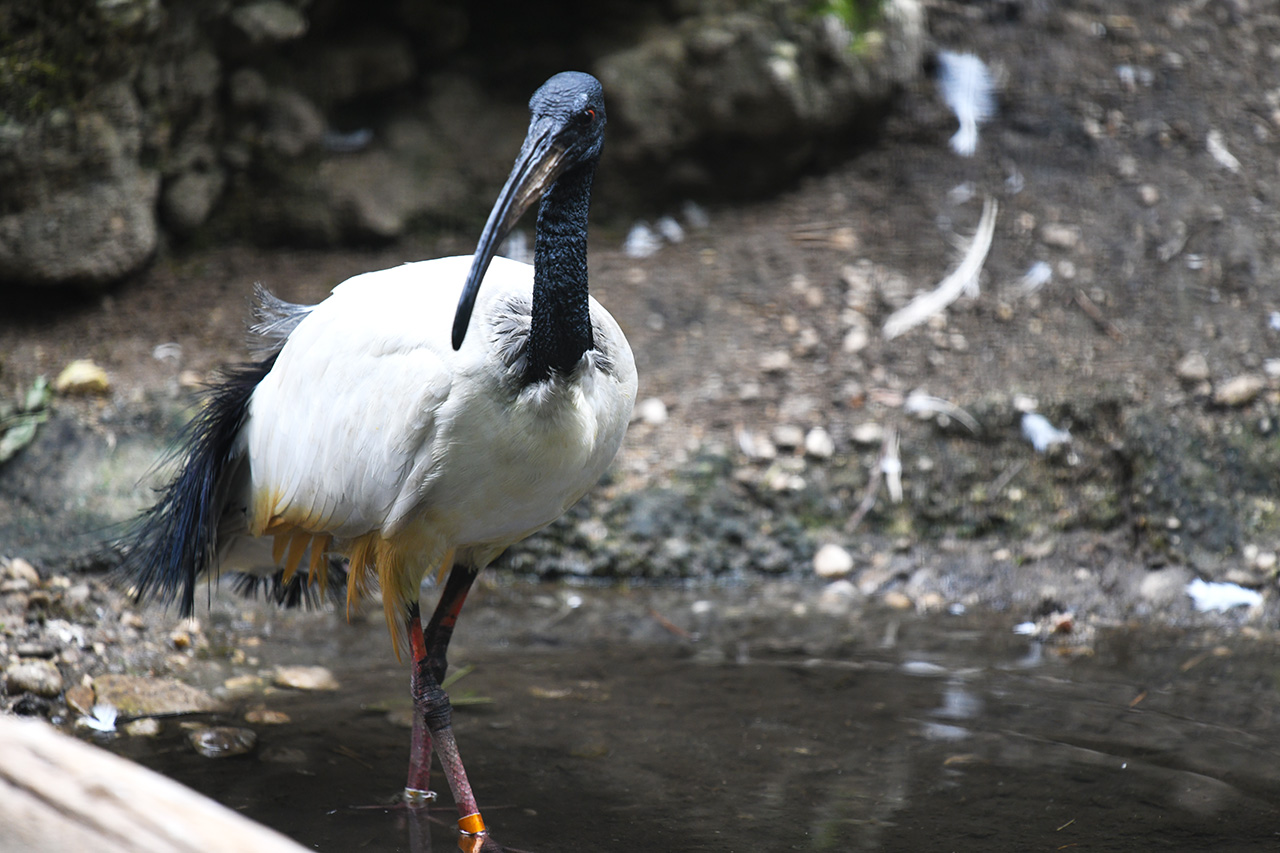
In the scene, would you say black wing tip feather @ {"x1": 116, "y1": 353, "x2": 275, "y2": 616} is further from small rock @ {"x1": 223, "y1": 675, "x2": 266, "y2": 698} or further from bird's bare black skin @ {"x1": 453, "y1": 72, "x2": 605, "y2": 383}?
bird's bare black skin @ {"x1": 453, "y1": 72, "x2": 605, "y2": 383}

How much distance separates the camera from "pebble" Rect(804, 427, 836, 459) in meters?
5.43

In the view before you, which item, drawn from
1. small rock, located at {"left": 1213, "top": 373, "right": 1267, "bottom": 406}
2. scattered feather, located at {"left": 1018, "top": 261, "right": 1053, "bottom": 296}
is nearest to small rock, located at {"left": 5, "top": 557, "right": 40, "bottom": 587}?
scattered feather, located at {"left": 1018, "top": 261, "right": 1053, "bottom": 296}

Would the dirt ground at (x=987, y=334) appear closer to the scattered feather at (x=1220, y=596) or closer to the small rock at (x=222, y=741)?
the scattered feather at (x=1220, y=596)

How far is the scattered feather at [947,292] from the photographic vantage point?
5.98 metres

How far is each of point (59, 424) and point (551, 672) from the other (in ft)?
8.23

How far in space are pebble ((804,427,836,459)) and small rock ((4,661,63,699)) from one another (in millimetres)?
3336

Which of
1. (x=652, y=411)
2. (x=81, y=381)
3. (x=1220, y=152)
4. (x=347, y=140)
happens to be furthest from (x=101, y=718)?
(x=1220, y=152)

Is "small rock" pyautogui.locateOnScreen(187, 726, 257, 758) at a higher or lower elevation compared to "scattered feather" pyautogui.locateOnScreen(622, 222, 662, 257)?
lower

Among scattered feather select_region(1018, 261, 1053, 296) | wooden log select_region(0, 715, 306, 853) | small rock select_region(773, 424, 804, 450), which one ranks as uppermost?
wooden log select_region(0, 715, 306, 853)

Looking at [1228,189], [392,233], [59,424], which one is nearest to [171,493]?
[59,424]

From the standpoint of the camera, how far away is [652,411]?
563cm

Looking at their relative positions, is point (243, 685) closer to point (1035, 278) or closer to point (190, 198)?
point (190, 198)

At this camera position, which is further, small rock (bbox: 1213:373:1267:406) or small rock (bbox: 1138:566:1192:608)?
small rock (bbox: 1213:373:1267:406)

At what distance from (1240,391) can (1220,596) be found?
1.04 meters
